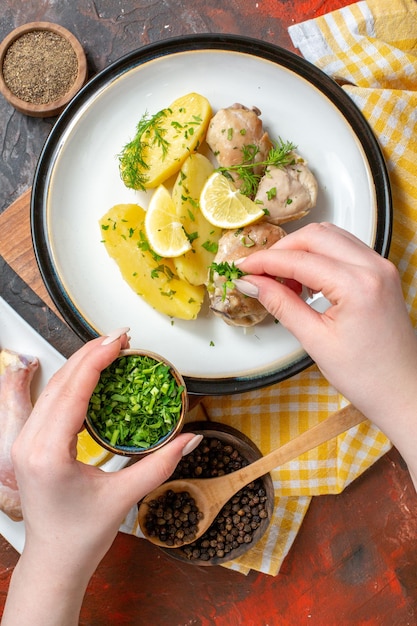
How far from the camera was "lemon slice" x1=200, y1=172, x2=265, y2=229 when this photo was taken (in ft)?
7.09

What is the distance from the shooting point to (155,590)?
2637 mm

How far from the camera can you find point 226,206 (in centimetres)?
217

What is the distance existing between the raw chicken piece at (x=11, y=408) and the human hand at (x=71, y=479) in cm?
55

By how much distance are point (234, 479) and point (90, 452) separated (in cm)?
54

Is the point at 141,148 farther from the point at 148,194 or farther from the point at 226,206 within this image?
the point at 226,206

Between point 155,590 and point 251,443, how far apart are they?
29.5 inches

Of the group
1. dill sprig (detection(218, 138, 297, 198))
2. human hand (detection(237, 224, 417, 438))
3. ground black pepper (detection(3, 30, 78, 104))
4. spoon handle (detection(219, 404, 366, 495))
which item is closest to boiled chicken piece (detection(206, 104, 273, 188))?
dill sprig (detection(218, 138, 297, 198))

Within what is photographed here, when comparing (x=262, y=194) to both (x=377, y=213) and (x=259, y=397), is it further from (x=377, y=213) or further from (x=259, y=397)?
(x=259, y=397)

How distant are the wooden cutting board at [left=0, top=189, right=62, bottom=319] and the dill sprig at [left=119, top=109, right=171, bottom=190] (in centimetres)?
43

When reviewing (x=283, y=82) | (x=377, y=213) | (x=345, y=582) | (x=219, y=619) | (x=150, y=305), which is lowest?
(x=345, y=582)

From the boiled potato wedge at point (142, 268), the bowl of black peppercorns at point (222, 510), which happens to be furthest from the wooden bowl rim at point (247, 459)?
the boiled potato wedge at point (142, 268)

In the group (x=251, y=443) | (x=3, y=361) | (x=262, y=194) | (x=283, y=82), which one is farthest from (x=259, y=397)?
(x=283, y=82)

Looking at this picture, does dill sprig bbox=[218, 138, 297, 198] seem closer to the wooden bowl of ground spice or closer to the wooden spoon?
the wooden bowl of ground spice

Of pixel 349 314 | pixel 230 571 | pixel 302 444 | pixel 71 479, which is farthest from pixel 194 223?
pixel 230 571
